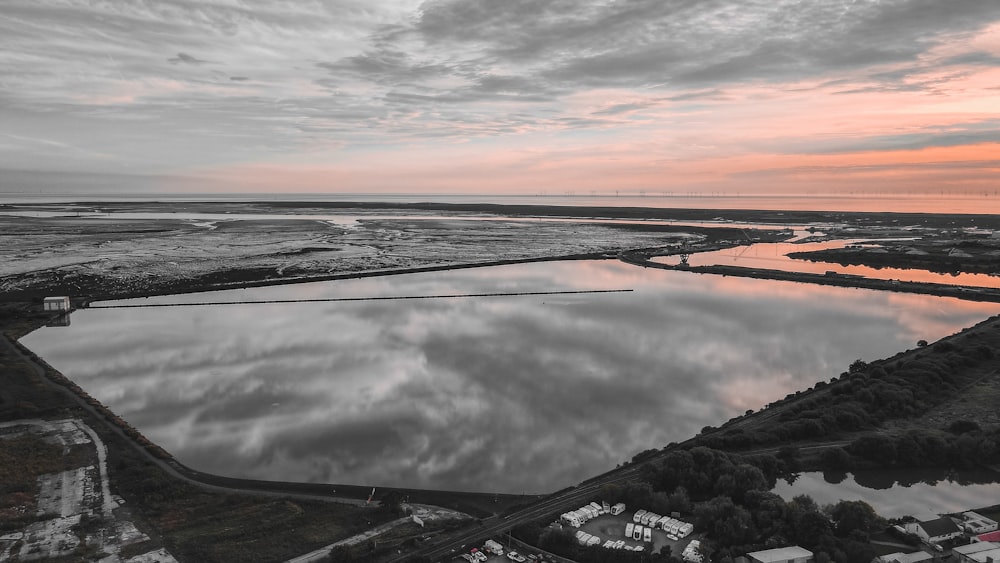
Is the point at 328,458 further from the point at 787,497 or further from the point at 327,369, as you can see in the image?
the point at 787,497

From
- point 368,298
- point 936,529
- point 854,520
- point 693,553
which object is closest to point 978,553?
point 936,529

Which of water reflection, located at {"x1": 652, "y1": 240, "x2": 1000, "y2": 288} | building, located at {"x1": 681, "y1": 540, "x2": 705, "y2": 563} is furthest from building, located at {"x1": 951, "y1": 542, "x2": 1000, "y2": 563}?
water reflection, located at {"x1": 652, "y1": 240, "x2": 1000, "y2": 288}

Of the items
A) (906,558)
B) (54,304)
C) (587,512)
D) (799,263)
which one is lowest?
(587,512)

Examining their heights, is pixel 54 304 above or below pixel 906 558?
above

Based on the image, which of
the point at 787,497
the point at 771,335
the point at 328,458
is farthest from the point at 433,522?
the point at 771,335

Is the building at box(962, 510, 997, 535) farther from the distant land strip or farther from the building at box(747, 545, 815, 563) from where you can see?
the distant land strip

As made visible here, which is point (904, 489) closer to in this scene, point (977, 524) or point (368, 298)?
point (977, 524)
